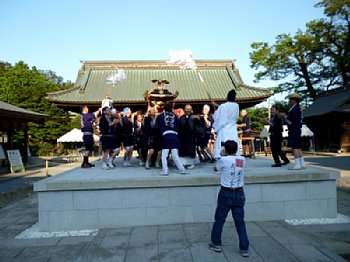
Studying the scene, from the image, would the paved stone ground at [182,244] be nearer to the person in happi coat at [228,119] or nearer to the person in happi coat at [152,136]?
the person in happi coat at [228,119]

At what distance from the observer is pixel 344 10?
25.7 m

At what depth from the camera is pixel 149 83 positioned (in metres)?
24.7

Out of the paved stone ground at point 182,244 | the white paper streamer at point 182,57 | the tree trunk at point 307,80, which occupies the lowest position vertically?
the paved stone ground at point 182,244

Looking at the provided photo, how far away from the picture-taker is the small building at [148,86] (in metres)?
21.6

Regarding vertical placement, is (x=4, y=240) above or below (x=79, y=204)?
below

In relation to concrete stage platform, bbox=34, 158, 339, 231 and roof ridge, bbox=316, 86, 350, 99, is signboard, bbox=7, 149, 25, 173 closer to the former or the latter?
concrete stage platform, bbox=34, 158, 339, 231

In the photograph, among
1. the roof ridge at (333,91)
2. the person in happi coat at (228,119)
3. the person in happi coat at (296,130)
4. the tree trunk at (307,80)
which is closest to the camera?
the person in happi coat at (228,119)

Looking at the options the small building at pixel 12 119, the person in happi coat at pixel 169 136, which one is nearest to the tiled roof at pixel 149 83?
the small building at pixel 12 119

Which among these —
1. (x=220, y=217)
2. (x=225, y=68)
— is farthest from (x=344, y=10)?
(x=220, y=217)

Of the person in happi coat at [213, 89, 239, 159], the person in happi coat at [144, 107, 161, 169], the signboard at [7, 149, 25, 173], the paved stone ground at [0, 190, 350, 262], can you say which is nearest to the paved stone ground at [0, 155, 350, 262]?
the paved stone ground at [0, 190, 350, 262]

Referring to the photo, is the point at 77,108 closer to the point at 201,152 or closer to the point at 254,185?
the point at 201,152

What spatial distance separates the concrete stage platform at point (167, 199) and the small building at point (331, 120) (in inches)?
789

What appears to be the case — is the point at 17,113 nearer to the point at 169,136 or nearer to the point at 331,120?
the point at 169,136

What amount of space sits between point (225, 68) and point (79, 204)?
2310 cm
